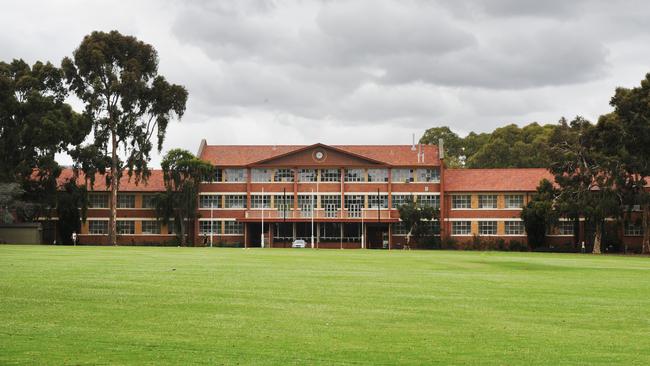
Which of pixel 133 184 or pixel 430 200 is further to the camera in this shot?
pixel 133 184

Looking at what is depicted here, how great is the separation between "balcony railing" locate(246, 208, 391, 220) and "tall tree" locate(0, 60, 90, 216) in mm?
21772

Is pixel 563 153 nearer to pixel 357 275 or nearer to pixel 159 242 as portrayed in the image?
pixel 159 242

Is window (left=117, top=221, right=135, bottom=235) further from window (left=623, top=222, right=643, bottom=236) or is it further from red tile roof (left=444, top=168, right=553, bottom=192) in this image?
window (left=623, top=222, right=643, bottom=236)

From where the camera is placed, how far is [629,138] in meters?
79.5

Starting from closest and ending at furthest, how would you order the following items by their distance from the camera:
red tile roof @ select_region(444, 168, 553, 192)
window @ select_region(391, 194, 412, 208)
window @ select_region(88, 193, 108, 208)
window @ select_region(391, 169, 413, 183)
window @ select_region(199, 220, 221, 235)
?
red tile roof @ select_region(444, 168, 553, 192), window @ select_region(391, 194, 412, 208), window @ select_region(391, 169, 413, 183), window @ select_region(199, 220, 221, 235), window @ select_region(88, 193, 108, 208)

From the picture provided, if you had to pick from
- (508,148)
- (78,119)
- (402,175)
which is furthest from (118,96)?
(508,148)

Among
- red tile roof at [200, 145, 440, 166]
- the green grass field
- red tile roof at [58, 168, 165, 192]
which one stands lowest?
the green grass field

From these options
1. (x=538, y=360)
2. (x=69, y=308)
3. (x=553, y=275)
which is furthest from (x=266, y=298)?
(x=553, y=275)

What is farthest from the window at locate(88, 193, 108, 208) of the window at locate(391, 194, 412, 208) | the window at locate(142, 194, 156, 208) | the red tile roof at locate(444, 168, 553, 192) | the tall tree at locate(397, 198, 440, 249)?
the red tile roof at locate(444, 168, 553, 192)

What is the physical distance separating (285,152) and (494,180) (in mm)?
24034

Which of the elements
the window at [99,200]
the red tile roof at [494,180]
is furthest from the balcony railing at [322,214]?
the window at [99,200]

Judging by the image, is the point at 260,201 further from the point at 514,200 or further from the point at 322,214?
the point at 514,200

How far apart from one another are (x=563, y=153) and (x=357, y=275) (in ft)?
186

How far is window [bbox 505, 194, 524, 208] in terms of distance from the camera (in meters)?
101
